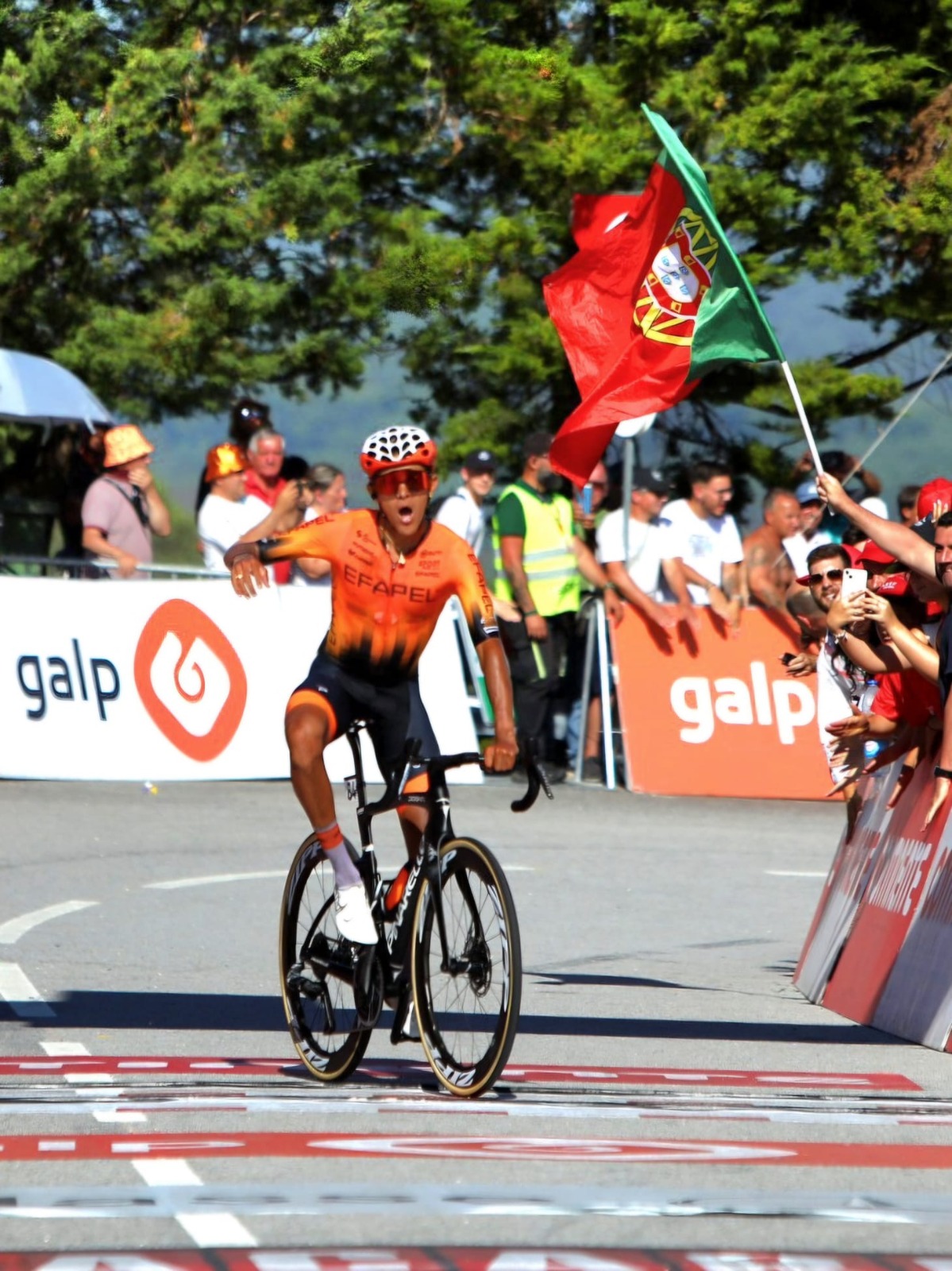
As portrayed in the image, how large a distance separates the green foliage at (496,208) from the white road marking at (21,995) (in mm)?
9515

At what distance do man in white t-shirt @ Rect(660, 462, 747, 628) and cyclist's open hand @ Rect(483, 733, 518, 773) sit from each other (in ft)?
35.3

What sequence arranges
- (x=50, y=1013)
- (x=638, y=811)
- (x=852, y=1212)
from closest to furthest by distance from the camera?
(x=852, y=1212), (x=50, y=1013), (x=638, y=811)

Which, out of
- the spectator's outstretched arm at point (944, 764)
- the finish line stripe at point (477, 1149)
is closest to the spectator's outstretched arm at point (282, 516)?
the spectator's outstretched arm at point (944, 764)

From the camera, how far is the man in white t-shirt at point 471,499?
59.0ft

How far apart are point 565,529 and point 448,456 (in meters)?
3.21

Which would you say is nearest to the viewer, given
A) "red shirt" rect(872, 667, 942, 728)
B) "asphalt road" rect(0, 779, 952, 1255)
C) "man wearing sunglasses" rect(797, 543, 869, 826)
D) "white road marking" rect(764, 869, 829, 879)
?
"asphalt road" rect(0, 779, 952, 1255)

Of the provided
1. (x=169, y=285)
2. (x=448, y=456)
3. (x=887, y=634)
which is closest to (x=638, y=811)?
(x=448, y=456)

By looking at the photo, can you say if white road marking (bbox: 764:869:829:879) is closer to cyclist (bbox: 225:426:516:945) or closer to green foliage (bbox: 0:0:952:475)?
green foliage (bbox: 0:0:952:475)

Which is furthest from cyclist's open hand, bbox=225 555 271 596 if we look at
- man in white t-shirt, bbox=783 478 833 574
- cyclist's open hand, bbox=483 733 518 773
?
man in white t-shirt, bbox=783 478 833 574

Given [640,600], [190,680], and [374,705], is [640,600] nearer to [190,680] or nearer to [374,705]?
[190,680]

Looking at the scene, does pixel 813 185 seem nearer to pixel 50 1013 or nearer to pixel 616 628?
pixel 616 628

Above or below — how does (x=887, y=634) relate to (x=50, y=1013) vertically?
above

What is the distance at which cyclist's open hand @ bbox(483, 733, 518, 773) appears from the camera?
757 cm

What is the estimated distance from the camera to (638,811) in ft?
56.8
